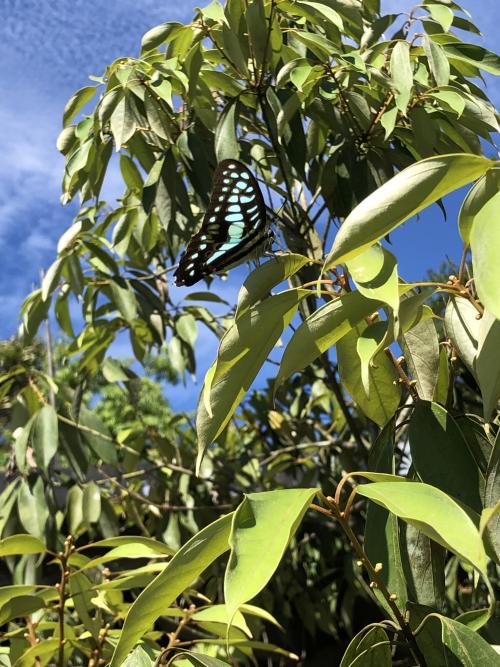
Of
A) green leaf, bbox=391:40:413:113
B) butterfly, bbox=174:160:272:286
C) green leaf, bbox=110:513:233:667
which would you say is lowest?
green leaf, bbox=110:513:233:667

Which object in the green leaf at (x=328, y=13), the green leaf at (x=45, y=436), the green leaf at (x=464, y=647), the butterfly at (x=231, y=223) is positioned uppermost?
the green leaf at (x=328, y=13)

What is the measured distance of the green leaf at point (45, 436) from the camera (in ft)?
6.53

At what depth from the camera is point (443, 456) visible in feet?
2.86

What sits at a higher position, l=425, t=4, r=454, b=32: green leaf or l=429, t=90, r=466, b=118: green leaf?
l=425, t=4, r=454, b=32: green leaf

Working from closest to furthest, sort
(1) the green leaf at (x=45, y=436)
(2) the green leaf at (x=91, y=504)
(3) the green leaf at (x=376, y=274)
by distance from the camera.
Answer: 1. (3) the green leaf at (x=376, y=274)
2. (1) the green leaf at (x=45, y=436)
3. (2) the green leaf at (x=91, y=504)

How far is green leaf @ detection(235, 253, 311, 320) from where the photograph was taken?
32.2 inches

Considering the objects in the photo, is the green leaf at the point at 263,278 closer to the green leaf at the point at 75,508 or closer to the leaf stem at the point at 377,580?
the leaf stem at the point at 377,580

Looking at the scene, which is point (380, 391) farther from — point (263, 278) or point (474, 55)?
point (474, 55)

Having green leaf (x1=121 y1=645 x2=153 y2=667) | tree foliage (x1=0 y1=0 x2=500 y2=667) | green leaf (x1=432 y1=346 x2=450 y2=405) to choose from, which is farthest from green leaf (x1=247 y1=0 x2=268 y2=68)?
green leaf (x1=121 y1=645 x2=153 y2=667)

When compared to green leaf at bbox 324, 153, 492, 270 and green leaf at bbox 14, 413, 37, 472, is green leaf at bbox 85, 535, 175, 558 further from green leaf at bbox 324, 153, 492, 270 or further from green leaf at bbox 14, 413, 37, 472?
green leaf at bbox 14, 413, 37, 472

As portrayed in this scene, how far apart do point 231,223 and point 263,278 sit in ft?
1.60

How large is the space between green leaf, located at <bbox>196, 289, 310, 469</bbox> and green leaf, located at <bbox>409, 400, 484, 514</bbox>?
0.21 metres

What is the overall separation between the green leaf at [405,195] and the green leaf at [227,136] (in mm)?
894

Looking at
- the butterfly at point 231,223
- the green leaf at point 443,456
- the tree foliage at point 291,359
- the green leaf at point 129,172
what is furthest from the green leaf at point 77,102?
the green leaf at point 443,456
